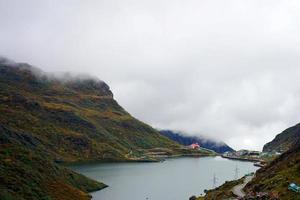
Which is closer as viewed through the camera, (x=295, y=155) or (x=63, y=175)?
(x=295, y=155)

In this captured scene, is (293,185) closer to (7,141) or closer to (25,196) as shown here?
(25,196)

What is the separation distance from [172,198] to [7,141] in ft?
261

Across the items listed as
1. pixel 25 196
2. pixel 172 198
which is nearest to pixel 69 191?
pixel 25 196

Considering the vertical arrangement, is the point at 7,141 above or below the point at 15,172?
above

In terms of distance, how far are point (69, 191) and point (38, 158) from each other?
2346cm

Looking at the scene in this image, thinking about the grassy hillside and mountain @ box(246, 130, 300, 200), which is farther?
the grassy hillside

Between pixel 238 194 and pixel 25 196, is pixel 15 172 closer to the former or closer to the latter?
pixel 25 196

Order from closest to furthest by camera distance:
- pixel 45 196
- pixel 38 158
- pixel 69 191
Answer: pixel 45 196 → pixel 69 191 → pixel 38 158

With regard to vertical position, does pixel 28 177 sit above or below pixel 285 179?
below

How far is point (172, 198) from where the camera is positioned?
595 feet

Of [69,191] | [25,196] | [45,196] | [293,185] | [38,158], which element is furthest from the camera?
[38,158]

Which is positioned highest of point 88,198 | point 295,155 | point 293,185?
point 295,155

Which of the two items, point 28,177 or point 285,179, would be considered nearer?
point 285,179

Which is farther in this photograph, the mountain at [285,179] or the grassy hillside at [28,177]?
the grassy hillside at [28,177]
